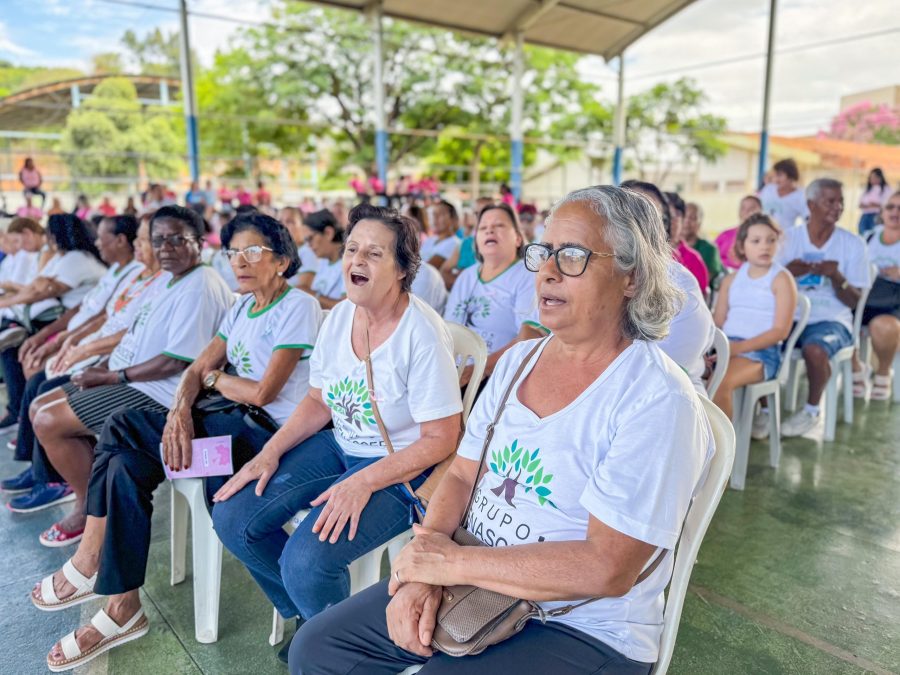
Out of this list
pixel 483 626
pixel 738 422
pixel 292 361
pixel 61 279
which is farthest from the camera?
pixel 61 279

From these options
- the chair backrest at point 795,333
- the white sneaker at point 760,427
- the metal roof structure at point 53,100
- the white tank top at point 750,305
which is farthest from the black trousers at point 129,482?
the metal roof structure at point 53,100

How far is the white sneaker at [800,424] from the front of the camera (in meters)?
3.68

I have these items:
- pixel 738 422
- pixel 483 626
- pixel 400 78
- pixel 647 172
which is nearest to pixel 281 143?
pixel 400 78

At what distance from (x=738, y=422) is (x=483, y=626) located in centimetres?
250

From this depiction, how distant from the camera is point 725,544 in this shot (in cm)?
254

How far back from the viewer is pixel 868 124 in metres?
Answer: 15.9

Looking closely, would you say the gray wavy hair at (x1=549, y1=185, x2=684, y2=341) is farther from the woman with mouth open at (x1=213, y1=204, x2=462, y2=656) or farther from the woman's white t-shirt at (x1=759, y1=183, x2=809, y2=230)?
the woman's white t-shirt at (x1=759, y1=183, x2=809, y2=230)

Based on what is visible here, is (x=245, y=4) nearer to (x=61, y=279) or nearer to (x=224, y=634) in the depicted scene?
(x=61, y=279)

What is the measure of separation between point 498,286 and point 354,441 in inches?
52.6

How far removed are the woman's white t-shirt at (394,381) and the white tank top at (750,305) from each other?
7.00 feet

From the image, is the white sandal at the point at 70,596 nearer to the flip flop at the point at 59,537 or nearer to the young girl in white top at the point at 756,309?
the flip flop at the point at 59,537

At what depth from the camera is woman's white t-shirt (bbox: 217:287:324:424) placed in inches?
89.1

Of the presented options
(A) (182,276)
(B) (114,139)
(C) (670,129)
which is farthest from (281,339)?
(C) (670,129)

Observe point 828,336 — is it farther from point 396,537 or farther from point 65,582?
point 65,582
